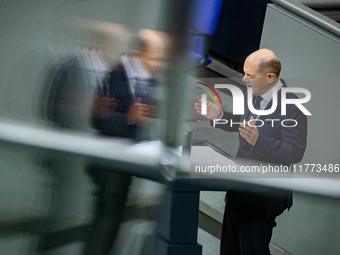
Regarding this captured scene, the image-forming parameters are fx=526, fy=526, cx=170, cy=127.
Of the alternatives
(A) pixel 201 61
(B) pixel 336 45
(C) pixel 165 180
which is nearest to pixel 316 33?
(B) pixel 336 45

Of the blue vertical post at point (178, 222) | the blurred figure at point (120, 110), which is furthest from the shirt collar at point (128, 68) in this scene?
the blue vertical post at point (178, 222)

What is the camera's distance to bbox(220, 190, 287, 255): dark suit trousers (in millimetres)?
542

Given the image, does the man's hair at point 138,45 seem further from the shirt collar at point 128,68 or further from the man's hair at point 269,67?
the man's hair at point 269,67

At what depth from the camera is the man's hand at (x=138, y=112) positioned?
0.49m

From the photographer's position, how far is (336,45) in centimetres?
114

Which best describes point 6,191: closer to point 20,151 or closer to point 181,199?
point 20,151

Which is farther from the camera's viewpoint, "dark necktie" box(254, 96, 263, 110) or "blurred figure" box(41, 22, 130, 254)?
"dark necktie" box(254, 96, 263, 110)

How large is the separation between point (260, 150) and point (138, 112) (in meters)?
0.15

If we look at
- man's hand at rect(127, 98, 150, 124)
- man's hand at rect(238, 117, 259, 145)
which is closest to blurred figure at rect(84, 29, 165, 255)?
man's hand at rect(127, 98, 150, 124)

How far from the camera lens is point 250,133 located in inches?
22.2

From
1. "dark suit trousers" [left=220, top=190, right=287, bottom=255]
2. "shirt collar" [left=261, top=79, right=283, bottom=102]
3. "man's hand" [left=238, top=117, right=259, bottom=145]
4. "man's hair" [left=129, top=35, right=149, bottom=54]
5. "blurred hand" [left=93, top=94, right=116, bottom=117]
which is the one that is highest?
"man's hair" [left=129, top=35, right=149, bottom=54]

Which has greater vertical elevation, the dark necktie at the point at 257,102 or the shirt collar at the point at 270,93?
the shirt collar at the point at 270,93

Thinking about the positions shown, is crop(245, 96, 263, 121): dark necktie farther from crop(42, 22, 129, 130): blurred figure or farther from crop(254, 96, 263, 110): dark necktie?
crop(42, 22, 129, 130): blurred figure

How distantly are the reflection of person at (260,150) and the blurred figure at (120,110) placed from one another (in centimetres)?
8
